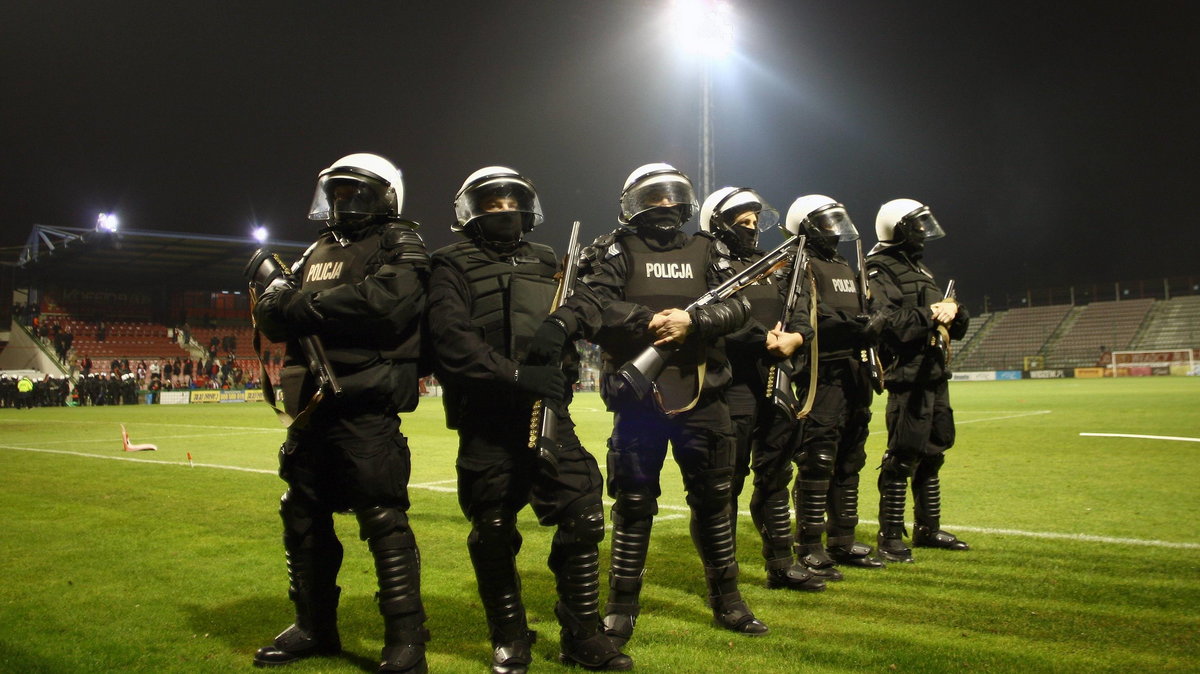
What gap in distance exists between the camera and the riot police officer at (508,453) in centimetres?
377

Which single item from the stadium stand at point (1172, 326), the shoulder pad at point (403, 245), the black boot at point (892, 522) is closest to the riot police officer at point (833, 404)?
the black boot at point (892, 522)

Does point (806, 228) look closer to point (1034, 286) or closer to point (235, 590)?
point (235, 590)

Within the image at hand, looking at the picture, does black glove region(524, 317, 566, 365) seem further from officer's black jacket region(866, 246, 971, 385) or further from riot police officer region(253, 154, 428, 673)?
officer's black jacket region(866, 246, 971, 385)

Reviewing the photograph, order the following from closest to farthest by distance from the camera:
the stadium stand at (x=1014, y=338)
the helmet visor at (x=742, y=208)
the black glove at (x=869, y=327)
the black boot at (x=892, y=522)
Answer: the helmet visor at (x=742, y=208) < the black glove at (x=869, y=327) < the black boot at (x=892, y=522) < the stadium stand at (x=1014, y=338)

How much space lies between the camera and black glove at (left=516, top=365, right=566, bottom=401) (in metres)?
3.73

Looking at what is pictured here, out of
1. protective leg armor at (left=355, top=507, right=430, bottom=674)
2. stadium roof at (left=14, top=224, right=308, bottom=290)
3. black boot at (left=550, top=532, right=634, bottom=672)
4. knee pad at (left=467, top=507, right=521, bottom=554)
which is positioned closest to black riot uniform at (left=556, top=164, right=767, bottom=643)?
black boot at (left=550, top=532, right=634, bottom=672)

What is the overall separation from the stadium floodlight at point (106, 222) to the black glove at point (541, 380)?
4447 centimetres

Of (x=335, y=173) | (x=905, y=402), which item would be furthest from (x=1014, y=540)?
(x=335, y=173)

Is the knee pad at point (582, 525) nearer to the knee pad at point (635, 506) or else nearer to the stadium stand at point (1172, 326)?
the knee pad at point (635, 506)

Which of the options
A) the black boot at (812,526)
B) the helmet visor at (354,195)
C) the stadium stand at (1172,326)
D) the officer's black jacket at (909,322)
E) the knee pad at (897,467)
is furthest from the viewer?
the stadium stand at (1172,326)

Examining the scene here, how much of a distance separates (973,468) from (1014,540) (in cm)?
465

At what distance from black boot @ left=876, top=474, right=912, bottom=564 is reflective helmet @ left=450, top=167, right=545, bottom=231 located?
12.2 ft

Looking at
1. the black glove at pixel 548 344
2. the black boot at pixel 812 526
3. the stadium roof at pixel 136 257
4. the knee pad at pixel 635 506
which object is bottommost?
the black boot at pixel 812 526

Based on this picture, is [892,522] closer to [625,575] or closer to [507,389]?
[625,575]
